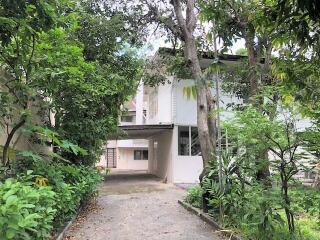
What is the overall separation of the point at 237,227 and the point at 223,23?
14.9 ft

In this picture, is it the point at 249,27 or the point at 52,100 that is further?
the point at 52,100

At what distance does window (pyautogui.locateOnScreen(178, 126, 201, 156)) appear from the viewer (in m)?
20.1

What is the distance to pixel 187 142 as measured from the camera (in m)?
20.2

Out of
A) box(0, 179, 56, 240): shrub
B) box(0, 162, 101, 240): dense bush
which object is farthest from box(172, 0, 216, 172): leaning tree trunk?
box(0, 179, 56, 240): shrub

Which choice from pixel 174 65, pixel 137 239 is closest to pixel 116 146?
pixel 174 65

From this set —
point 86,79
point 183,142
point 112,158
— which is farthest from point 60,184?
point 112,158

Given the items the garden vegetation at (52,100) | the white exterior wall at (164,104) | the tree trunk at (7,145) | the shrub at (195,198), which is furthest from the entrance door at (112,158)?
the tree trunk at (7,145)

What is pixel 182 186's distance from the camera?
59.6ft

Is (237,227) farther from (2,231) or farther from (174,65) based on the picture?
(174,65)

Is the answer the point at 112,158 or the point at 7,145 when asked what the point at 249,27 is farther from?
the point at 112,158

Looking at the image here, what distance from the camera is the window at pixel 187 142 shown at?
20.1m

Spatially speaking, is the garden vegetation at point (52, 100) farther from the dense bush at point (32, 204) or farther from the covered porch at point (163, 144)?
the covered porch at point (163, 144)

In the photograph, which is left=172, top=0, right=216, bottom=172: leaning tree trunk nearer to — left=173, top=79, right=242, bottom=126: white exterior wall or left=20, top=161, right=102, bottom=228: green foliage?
left=20, top=161, right=102, bottom=228: green foliage

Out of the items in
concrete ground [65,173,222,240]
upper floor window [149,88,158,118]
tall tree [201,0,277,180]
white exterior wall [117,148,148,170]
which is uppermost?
upper floor window [149,88,158,118]
